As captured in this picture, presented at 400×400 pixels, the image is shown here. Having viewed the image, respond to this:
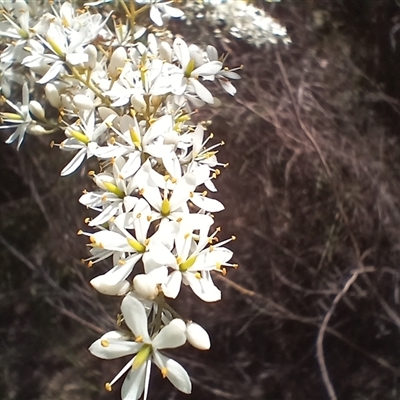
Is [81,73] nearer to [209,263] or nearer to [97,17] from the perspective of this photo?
[97,17]

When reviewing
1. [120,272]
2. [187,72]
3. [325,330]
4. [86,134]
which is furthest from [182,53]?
[325,330]

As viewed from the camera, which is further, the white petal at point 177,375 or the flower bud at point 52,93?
the flower bud at point 52,93

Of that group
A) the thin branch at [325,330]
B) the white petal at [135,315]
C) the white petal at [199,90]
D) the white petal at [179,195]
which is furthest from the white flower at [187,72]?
the thin branch at [325,330]

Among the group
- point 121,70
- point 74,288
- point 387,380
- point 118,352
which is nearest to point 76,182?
point 74,288

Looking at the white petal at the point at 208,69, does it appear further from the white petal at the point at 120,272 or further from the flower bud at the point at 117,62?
the white petal at the point at 120,272

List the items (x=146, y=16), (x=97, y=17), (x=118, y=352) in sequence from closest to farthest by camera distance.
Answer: (x=118, y=352) → (x=97, y=17) → (x=146, y=16)

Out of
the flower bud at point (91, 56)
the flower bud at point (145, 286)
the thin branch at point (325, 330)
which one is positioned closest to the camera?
the flower bud at point (145, 286)

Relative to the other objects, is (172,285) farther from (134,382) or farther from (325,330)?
(325,330)

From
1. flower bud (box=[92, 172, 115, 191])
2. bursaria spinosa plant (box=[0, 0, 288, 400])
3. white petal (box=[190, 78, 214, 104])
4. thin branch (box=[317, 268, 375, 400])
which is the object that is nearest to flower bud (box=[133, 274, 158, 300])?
bursaria spinosa plant (box=[0, 0, 288, 400])
